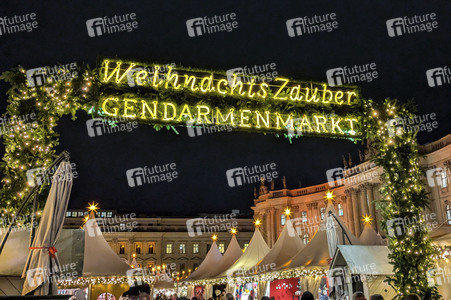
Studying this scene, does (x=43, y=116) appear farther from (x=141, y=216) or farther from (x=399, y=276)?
(x=141, y=216)

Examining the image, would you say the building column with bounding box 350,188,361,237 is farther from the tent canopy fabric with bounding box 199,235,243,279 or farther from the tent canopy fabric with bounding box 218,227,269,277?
the tent canopy fabric with bounding box 218,227,269,277

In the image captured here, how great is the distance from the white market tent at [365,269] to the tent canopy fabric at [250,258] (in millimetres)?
8298

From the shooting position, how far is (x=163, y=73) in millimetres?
10469

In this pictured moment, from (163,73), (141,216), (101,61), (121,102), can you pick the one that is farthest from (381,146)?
(141,216)

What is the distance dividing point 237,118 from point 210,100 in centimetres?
86

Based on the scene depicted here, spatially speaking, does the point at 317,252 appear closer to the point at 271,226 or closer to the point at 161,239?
the point at 271,226

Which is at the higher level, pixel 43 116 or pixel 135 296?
pixel 43 116

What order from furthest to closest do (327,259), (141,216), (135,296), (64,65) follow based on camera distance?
(141,216) < (327,259) < (64,65) < (135,296)

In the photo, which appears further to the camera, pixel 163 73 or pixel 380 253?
pixel 380 253

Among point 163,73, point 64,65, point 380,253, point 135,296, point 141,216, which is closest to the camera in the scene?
point 135,296

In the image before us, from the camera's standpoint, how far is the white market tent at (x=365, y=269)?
13.2 meters

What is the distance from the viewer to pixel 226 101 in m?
10.9

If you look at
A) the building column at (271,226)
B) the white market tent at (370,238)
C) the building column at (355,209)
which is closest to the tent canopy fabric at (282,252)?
the white market tent at (370,238)

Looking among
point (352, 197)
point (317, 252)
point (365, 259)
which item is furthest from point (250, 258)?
point (352, 197)
